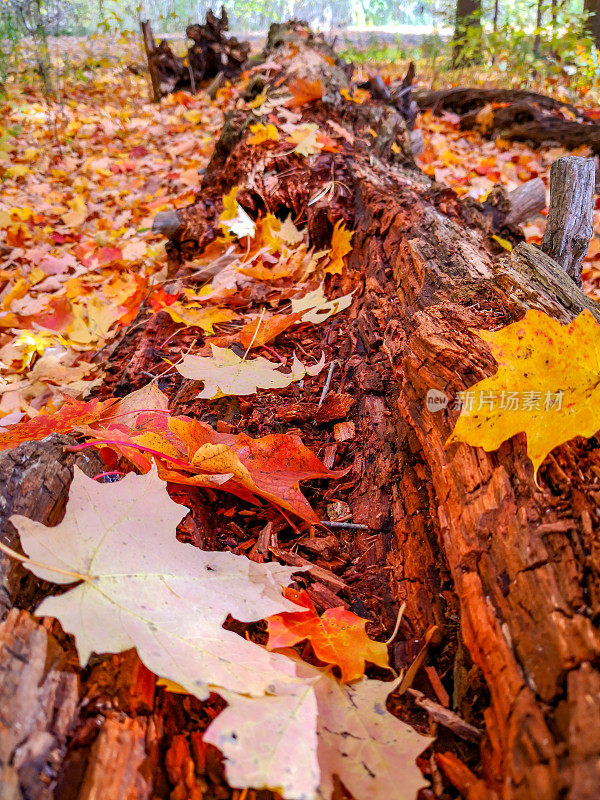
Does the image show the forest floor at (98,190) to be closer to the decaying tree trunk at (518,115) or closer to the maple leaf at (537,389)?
the decaying tree trunk at (518,115)

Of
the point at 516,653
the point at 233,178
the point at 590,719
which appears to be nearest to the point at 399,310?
the point at 516,653

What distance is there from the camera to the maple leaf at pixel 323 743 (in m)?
0.56

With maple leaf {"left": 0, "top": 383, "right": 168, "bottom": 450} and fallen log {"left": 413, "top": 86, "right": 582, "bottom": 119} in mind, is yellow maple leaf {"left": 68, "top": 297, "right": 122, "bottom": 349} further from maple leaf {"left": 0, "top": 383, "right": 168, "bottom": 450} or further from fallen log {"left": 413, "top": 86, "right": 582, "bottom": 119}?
fallen log {"left": 413, "top": 86, "right": 582, "bottom": 119}

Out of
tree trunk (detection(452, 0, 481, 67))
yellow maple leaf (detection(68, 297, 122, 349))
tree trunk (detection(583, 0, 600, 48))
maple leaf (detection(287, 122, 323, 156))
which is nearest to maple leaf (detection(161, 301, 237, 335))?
yellow maple leaf (detection(68, 297, 122, 349))

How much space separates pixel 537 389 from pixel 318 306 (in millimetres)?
881

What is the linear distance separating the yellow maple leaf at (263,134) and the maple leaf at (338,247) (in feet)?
3.17

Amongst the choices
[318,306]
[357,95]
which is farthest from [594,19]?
[318,306]

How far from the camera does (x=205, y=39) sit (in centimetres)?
724

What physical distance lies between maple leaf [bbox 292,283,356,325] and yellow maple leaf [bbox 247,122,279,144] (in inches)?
55.3

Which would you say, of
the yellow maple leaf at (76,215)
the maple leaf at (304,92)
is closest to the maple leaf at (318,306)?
the maple leaf at (304,92)

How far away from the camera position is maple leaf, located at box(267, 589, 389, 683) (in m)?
0.77

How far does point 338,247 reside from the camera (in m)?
1.91

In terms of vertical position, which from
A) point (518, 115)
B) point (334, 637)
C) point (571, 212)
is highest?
point (518, 115)

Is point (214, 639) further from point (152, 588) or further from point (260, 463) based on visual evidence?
point (260, 463)
